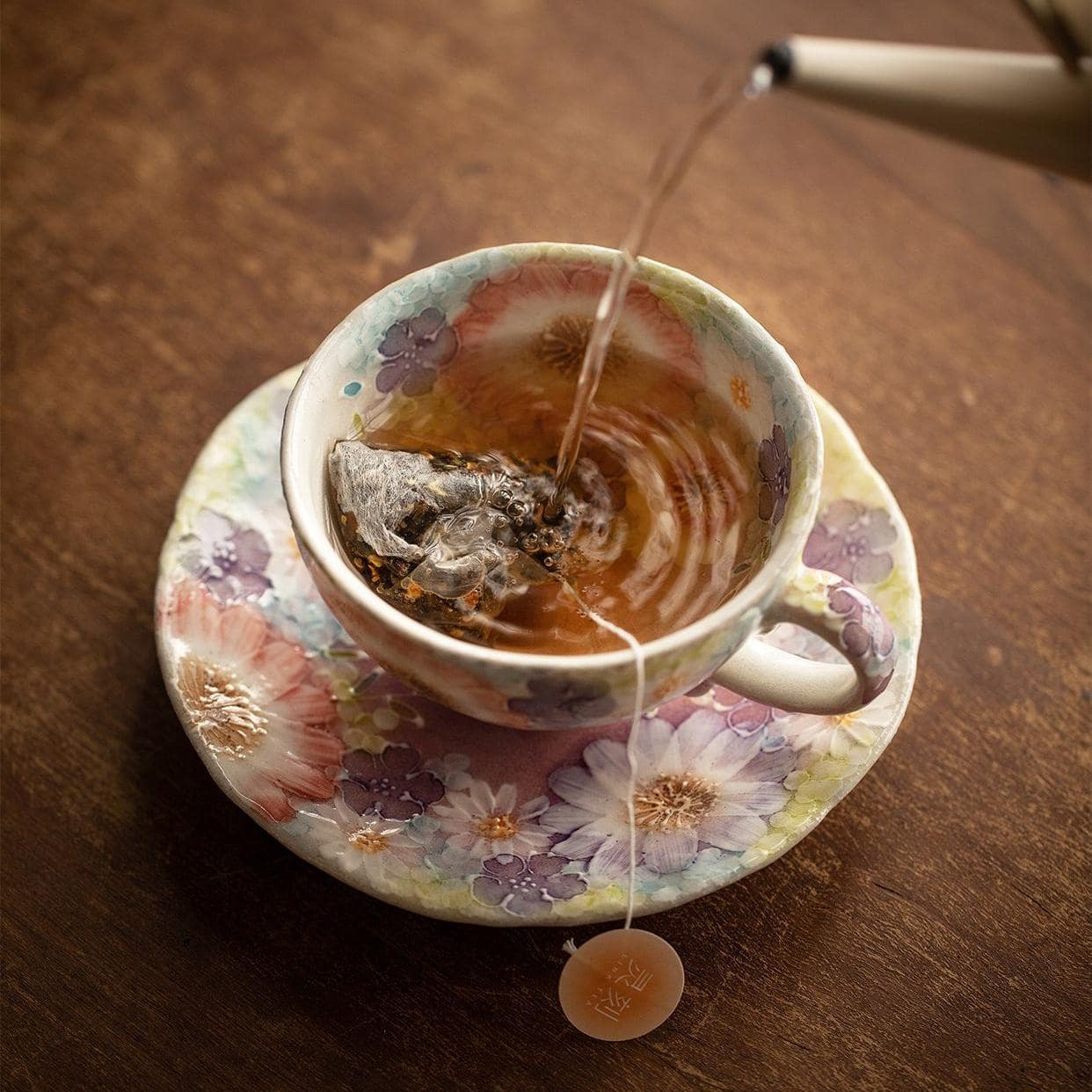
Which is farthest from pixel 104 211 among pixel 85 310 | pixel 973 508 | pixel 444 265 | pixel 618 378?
pixel 973 508

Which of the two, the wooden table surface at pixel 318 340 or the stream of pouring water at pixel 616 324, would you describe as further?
the wooden table surface at pixel 318 340

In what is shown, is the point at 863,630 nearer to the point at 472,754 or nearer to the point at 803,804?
the point at 803,804

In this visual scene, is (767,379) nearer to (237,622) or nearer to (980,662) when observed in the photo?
(980,662)

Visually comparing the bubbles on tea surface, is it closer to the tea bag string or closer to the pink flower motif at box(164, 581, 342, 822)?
the tea bag string

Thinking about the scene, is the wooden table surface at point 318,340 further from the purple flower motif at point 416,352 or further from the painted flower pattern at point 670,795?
the purple flower motif at point 416,352

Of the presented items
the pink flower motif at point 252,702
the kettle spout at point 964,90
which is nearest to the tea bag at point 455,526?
the pink flower motif at point 252,702

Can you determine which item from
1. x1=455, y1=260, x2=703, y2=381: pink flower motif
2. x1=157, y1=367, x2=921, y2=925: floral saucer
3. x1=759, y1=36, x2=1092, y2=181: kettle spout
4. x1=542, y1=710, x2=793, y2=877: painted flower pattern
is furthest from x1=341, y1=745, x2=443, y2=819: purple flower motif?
x1=759, y1=36, x2=1092, y2=181: kettle spout
